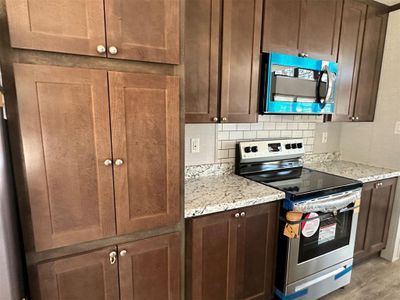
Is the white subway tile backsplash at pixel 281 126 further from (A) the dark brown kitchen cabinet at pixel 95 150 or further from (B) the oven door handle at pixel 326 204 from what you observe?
(A) the dark brown kitchen cabinet at pixel 95 150

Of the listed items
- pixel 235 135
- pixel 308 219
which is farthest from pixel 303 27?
pixel 308 219

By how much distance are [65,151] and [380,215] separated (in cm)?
278

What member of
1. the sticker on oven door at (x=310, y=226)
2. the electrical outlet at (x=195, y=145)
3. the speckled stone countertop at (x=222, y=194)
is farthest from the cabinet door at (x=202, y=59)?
the sticker on oven door at (x=310, y=226)

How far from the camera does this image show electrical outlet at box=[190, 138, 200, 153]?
201 cm

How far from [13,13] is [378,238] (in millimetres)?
3248

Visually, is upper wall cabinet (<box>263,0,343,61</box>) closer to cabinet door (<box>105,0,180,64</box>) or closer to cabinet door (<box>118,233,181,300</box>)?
cabinet door (<box>105,0,180,64</box>)

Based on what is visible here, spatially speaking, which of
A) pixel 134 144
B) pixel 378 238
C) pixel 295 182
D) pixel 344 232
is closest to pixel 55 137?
pixel 134 144

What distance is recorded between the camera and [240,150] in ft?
6.89

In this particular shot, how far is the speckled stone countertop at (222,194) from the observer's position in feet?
4.75

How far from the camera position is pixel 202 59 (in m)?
1.59

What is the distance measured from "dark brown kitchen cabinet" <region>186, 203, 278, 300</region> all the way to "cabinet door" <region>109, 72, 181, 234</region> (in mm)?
290

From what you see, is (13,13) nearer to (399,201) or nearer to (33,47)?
(33,47)

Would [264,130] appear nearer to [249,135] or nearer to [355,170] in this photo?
[249,135]

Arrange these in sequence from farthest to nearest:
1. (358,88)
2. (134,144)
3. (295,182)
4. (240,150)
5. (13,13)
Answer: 1. (358,88)
2. (240,150)
3. (295,182)
4. (134,144)
5. (13,13)
